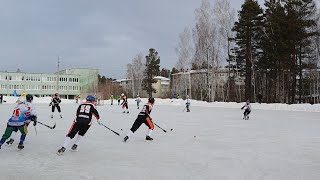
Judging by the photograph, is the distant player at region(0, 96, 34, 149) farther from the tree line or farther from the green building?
the green building

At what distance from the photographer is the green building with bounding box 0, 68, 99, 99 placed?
254ft

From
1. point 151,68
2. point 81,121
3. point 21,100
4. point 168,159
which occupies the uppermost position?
point 151,68

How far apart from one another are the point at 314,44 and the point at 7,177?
37.7m

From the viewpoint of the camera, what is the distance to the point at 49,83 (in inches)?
3248

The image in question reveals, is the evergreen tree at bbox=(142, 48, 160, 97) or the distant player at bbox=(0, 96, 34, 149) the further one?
the evergreen tree at bbox=(142, 48, 160, 97)

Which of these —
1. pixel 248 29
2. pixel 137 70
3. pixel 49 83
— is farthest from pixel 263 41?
pixel 49 83

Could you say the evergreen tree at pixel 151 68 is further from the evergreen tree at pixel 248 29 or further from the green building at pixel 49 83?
the evergreen tree at pixel 248 29

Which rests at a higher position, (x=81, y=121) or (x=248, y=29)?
(x=248, y=29)

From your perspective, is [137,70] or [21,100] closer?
[21,100]

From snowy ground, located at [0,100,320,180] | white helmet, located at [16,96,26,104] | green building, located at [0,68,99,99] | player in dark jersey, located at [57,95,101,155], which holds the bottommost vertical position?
snowy ground, located at [0,100,320,180]

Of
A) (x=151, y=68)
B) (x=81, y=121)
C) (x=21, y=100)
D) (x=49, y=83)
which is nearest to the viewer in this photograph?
(x=81, y=121)

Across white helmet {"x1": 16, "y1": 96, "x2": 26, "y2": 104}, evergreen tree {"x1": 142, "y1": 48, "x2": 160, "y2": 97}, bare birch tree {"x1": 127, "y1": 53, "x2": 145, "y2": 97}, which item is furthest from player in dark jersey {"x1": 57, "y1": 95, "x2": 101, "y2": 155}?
bare birch tree {"x1": 127, "y1": 53, "x2": 145, "y2": 97}

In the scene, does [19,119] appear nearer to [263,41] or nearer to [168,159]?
[168,159]

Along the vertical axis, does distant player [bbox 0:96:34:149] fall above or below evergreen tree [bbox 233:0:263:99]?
below
